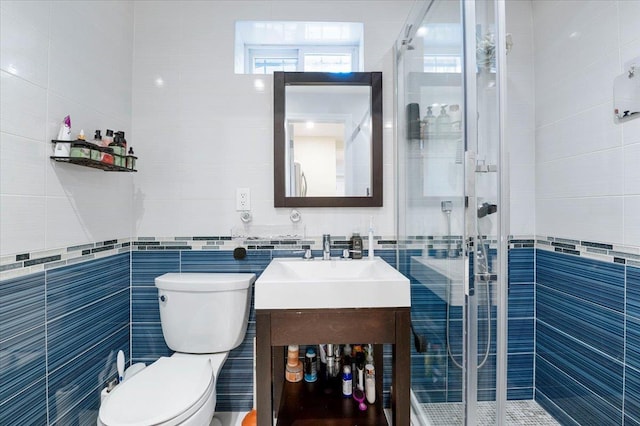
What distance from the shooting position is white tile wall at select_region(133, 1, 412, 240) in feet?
5.47

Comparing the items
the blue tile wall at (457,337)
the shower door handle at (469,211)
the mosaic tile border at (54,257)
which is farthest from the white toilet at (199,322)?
the shower door handle at (469,211)

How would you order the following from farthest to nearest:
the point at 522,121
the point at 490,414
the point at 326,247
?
the point at 522,121
the point at 326,247
the point at 490,414

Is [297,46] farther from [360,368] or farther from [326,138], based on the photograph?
[360,368]

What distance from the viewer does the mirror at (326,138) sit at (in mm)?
1646

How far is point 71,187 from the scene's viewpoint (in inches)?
49.6

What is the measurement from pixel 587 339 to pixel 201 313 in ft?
6.02

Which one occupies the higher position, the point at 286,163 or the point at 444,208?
the point at 286,163

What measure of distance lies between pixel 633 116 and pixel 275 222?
165 cm

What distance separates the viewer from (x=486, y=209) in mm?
884

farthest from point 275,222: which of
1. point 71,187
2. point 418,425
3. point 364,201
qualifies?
point 418,425

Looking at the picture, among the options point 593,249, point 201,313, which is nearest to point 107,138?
point 201,313

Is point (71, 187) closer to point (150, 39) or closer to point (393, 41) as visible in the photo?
point (150, 39)

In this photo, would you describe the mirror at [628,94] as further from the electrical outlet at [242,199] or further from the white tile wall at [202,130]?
the electrical outlet at [242,199]

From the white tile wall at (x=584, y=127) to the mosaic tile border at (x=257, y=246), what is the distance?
0.18ft
